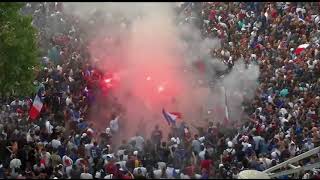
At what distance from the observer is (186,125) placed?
1641cm

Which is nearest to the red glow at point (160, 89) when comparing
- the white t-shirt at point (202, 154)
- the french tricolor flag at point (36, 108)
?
the french tricolor flag at point (36, 108)

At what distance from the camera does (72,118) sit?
1623cm

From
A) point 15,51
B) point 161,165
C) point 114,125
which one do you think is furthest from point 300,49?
point 15,51

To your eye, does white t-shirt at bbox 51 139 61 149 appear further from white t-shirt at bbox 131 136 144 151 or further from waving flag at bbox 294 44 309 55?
waving flag at bbox 294 44 309 55

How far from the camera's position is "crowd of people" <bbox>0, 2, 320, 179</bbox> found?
13562mm

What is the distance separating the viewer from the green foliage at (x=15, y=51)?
14.2 m

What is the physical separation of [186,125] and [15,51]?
454 cm

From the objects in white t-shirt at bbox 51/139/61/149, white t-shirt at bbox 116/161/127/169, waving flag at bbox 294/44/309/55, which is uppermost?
waving flag at bbox 294/44/309/55

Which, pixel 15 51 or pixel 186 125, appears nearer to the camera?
pixel 15 51

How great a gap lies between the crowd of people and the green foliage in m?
1.04

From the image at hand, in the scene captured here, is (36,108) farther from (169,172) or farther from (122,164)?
(169,172)

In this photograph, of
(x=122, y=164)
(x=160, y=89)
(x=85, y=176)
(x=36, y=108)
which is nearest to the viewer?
(x=85, y=176)

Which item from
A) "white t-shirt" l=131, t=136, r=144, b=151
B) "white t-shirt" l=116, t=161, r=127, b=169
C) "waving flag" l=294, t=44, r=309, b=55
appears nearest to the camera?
"white t-shirt" l=116, t=161, r=127, b=169

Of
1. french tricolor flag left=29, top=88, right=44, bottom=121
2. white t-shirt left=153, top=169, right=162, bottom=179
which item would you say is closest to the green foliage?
french tricolor flag left=29, top=88, right=44, bottom=121
